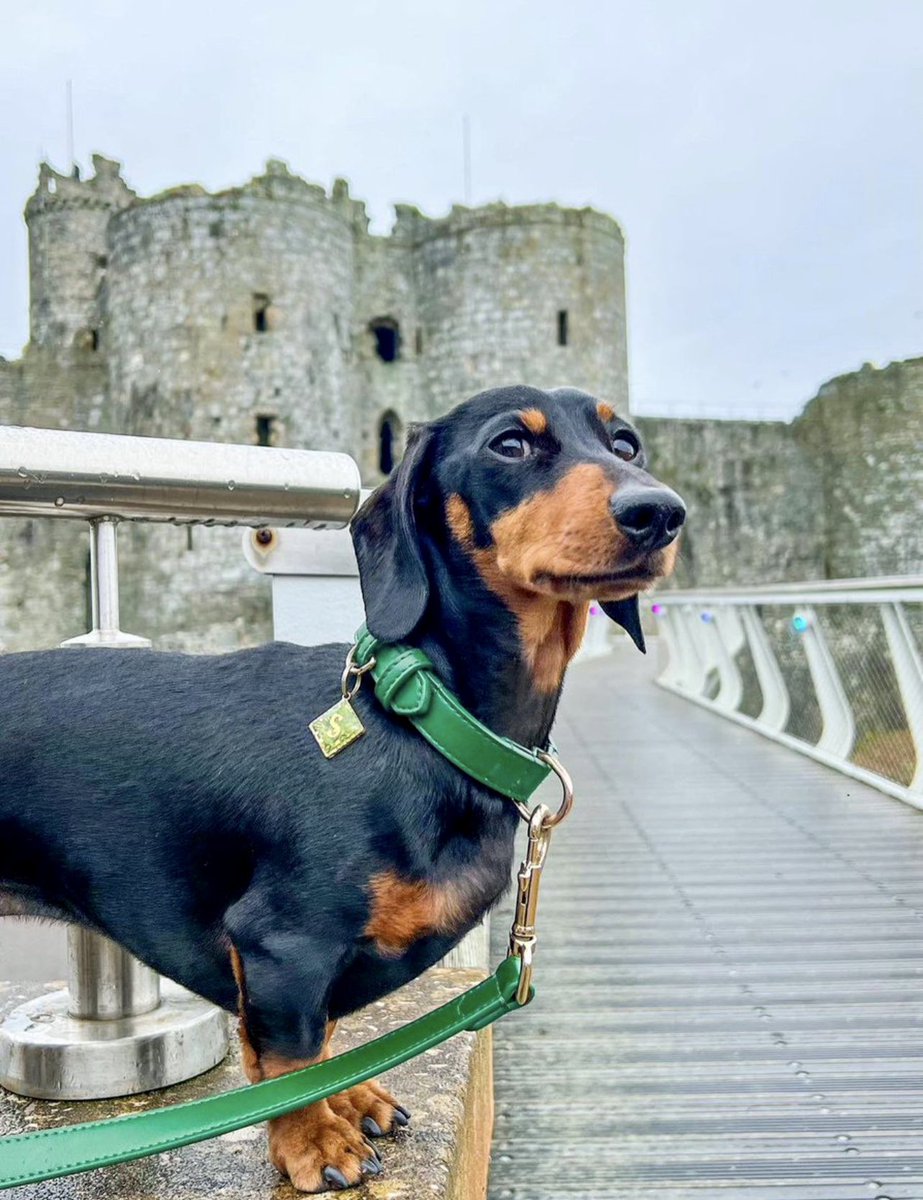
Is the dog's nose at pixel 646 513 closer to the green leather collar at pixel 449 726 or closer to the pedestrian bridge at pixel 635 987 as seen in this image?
the green leather collar at pixel 449 726

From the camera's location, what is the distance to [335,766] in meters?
1.36

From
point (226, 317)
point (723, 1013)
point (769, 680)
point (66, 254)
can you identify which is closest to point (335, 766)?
point (723, 1013)

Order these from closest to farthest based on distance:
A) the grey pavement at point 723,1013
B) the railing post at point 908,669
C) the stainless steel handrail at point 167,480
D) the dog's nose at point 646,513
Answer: the dog's nose at point 646,513 → the stainless steel handrail at point 167,480 → the grey pavement at point 723,1013 → the railing post at point 908,669

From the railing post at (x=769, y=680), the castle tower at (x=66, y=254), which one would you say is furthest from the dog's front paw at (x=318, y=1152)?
the castle tower at (x=66, y=254)

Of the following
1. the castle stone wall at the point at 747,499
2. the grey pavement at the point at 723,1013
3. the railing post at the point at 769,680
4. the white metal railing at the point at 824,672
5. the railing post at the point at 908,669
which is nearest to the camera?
the grey pavement at the point at 723,1013

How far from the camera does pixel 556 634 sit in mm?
1460

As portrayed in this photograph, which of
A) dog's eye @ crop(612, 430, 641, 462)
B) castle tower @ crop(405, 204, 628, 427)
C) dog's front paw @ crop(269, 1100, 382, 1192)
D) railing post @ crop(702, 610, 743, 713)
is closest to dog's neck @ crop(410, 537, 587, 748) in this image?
dog's eye @ crop(612, 430, 641, 462)

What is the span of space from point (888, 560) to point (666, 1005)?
2770cm

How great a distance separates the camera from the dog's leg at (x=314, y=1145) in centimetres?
139

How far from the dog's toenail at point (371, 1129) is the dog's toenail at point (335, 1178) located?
15 centimetres

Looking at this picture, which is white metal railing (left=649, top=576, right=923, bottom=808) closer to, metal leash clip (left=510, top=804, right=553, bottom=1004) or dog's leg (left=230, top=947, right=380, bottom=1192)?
metal leash clip (left=510, top=804, right=553, bottom=1004)

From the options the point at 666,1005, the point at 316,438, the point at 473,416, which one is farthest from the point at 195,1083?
the point at 316,438

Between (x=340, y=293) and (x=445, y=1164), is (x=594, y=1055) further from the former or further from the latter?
(x=340, y=293)

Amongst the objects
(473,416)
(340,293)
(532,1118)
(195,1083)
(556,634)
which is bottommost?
(532,1118)
